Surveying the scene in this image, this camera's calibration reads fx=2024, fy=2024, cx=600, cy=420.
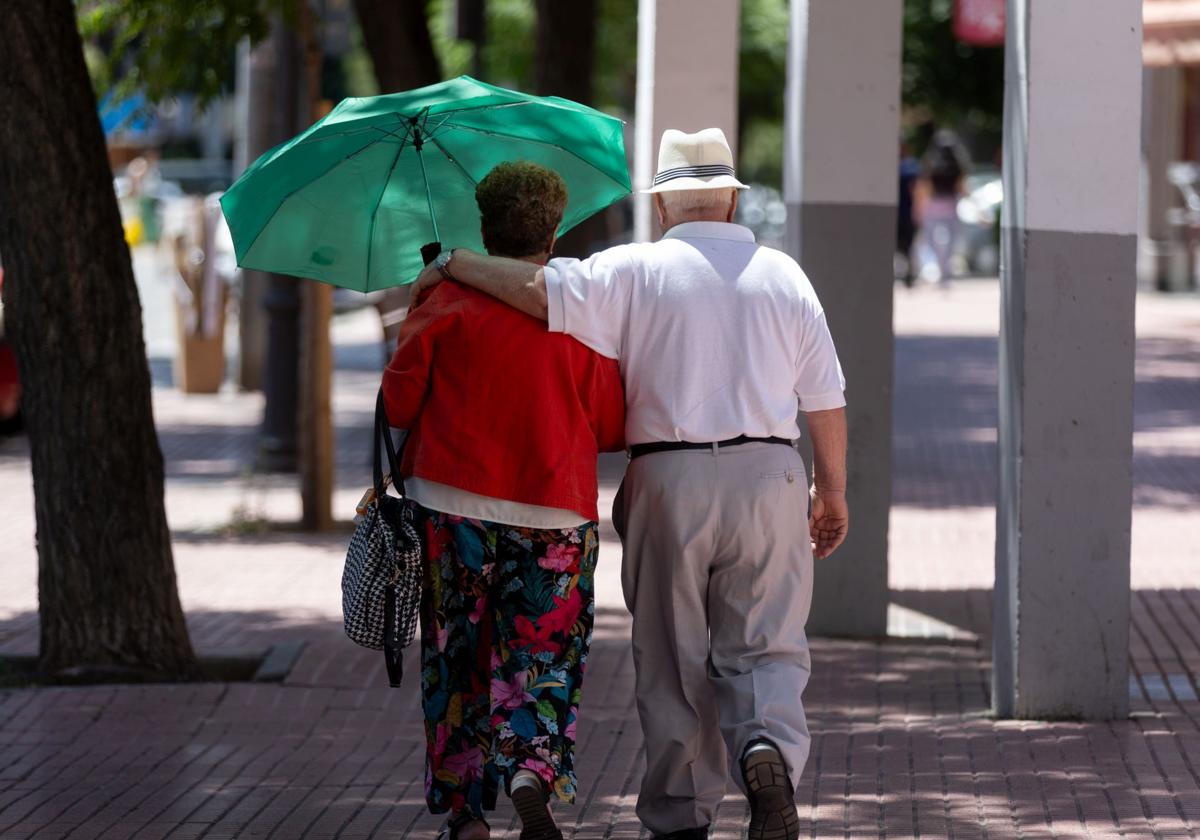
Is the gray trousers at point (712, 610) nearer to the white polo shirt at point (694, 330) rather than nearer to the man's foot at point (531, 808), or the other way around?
the white polo shirt at point (694, 330)

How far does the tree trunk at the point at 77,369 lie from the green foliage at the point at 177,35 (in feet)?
9.21

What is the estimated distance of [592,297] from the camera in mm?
4758

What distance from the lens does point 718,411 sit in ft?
15.8

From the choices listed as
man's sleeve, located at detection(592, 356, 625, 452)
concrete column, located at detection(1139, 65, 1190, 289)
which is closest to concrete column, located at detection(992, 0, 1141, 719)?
man's sleeve, located at detection(592, 356, 625, 452)

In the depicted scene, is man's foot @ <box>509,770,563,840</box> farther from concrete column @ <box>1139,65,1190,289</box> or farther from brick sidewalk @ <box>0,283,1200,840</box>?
concrete column @ <box>1139,65,1190,289</box>

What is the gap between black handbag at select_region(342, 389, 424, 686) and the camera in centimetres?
482

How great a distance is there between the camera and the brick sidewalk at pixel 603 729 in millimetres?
5609

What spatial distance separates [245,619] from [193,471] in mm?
5034

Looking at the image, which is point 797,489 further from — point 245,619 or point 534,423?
point 245,619

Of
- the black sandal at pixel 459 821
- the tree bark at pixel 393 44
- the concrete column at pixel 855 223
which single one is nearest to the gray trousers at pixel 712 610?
the black sandal at pixel 459 821

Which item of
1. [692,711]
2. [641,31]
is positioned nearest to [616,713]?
[692,711]

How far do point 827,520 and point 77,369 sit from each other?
3275 millimetres

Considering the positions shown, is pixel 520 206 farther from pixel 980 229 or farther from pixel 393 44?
pixel 980 229

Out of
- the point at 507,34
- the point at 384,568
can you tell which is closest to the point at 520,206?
the point at 384,568
